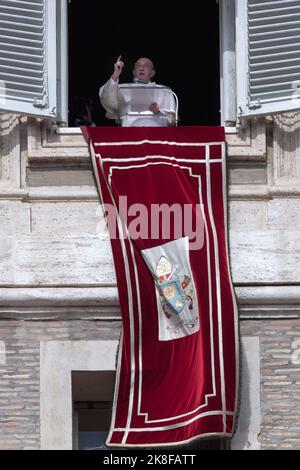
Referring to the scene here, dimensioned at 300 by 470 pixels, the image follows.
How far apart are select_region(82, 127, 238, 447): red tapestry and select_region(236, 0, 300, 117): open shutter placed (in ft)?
1.48

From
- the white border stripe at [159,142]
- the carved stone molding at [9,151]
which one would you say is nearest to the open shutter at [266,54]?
the white border stripe at [159,142]

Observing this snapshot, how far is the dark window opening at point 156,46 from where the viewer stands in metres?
23.2

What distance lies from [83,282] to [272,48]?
7.82 ft

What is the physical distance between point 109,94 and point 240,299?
6.80ft

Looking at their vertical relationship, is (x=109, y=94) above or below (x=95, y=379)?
above

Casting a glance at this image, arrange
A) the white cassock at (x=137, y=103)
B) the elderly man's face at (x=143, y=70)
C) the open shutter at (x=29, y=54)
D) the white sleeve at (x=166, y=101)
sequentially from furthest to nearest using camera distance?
the elderly man's face at (x=143, y=70) → the white sleeve at (x=166, y=101) → the white cassock at (x=137, y=103) → the open shutter at (x=29, y=54)

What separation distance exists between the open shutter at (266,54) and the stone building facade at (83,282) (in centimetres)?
19

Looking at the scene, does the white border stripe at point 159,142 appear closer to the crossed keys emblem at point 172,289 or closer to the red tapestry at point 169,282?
the red tapestry at point 169,282

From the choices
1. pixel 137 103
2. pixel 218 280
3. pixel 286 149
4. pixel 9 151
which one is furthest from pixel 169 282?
pixel 137 103

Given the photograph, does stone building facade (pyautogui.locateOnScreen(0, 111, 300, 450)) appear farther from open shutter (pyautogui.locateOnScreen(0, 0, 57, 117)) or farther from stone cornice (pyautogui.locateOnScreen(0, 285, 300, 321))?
open shutter (pyautogui.locateOnScreen(0, 0, 57, 117))

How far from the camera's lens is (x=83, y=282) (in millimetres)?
19062

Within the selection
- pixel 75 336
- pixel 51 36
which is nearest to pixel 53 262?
pixel 75 336

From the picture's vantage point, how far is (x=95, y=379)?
19172mm
